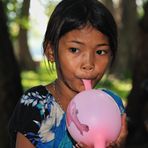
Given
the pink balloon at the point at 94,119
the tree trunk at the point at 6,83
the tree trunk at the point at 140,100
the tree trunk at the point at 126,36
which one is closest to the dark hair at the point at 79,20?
the pink balloon at the point at 94,119

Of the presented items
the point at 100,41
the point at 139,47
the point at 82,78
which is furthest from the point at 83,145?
the point at 139,47

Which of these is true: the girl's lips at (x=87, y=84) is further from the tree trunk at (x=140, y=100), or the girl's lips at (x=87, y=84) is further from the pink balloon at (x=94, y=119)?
the tree trunk at (x=140, y=100)

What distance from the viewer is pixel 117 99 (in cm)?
225

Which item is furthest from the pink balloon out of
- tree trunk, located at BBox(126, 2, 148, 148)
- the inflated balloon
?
tree trunk, located at BBox(126, 2, 148, 148)

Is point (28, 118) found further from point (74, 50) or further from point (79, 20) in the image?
point (79, 20)

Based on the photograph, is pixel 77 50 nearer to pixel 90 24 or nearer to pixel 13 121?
pixel 90 24

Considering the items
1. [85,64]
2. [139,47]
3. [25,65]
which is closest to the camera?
[85,64]

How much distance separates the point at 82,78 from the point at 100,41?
0.60 ft

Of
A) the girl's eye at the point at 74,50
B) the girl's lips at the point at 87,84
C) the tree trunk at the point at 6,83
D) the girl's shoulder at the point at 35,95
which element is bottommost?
the tree trunk at the point at 6,83

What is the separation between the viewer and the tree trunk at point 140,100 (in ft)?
25.2

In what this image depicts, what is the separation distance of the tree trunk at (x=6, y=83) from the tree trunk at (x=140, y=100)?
3.33 meters

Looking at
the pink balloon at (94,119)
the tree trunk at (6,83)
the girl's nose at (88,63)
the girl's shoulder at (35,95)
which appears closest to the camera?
the pink balloon at (94,119)

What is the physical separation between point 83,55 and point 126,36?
1730 centimetres

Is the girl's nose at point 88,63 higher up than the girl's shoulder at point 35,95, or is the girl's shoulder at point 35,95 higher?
the girl's nose at point 88,63
